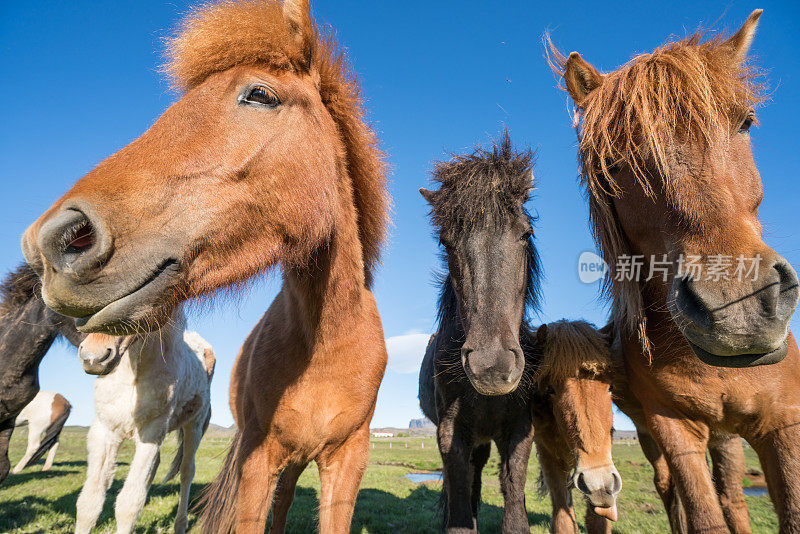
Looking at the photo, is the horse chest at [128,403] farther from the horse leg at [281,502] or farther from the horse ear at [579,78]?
the horse ear at [579,78]

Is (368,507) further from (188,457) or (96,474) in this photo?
(96,474)

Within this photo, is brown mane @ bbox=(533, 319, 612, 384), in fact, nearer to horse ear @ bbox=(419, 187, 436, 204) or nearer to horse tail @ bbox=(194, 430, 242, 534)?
horse ear @ bbox=(419, 187, 436, 204)

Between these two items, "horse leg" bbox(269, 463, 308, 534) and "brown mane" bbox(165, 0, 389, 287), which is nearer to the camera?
"brown mane" bbox(165, 0, 389, 287)

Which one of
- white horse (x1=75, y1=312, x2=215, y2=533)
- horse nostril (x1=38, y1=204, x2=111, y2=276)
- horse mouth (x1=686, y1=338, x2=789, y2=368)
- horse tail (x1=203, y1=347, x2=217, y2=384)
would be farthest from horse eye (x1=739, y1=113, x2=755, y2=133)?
horse tail (x1=203, y1=347, x2=217, y2=384)

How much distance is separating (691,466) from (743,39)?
252cm

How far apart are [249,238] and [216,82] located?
83cm

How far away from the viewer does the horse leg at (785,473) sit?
7.34 feet

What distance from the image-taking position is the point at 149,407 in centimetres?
489

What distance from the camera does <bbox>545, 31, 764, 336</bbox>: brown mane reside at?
2.40 m

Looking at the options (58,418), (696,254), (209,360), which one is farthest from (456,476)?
(58,418)

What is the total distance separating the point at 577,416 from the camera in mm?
3299

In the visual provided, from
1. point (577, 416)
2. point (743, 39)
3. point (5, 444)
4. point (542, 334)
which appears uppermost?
point (743, 39)

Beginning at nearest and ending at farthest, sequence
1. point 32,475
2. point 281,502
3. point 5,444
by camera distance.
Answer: point 281,502 < point 5,444 < point 32,475

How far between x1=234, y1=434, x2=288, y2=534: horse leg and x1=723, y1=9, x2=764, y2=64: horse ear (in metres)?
3.73
